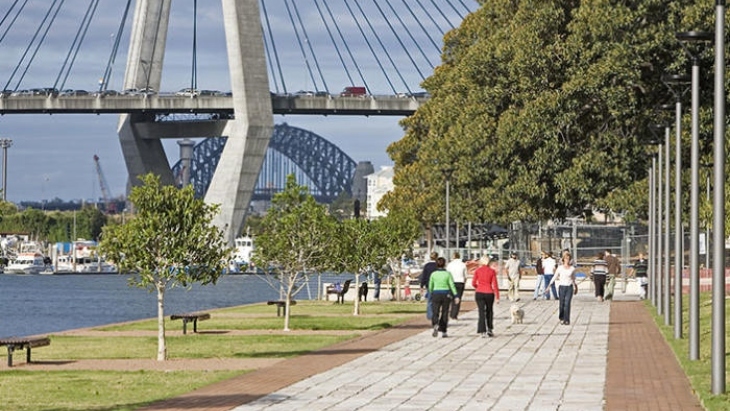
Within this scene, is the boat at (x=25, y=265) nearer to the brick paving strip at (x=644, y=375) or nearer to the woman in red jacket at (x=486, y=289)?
the woman in red jacket at (x=486, y=289)

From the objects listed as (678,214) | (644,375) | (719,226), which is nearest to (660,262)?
(678,214)

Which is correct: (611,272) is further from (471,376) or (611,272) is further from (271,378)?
(271,378)

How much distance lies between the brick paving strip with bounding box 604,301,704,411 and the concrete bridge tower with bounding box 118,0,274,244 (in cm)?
6478

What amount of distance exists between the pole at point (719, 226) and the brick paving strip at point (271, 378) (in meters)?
5.77

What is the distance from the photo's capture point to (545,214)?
63.2 m

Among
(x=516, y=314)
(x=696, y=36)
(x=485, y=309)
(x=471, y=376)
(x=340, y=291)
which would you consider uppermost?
(x=696, y=36)

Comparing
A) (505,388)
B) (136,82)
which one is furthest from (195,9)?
(505,388)

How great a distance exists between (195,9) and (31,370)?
85527 mm

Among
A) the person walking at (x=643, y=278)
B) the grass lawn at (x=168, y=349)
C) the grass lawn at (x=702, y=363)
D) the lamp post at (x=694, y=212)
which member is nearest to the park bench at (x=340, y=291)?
the grass lawn at (x=168, y=349)

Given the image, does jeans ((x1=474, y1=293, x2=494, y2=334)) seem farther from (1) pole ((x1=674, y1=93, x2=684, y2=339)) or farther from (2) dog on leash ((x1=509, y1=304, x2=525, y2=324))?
(2) dog on leash ((x1=509, y1=304, x2=525, y2=324))

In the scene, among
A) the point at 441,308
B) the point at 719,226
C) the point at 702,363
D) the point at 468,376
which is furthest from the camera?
the point at 441,308

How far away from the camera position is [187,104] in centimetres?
11194

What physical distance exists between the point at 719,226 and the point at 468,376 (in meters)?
5.03

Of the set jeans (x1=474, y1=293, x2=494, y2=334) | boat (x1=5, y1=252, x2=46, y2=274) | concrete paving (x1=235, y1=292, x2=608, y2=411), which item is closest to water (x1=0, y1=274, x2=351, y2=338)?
jeans (x1=474, y1=293, x2=494, y2=334)
